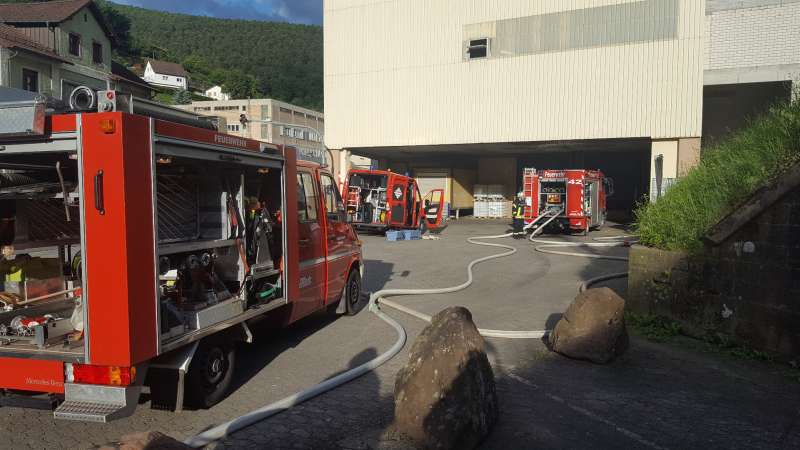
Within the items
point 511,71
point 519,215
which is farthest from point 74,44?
point 519,215

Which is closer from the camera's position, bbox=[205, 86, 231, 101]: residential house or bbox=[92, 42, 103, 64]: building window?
bbox=[92, 42, 103, 64]: building window

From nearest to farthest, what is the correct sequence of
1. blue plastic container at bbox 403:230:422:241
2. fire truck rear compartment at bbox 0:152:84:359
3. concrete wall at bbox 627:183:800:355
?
fire truck rear compartment at bbox 0:152:84:359 → concrete wall at bbox 627:183:800:355 → blue plastic container at bbox 403:230:422:241

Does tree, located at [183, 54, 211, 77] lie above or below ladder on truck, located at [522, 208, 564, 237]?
above

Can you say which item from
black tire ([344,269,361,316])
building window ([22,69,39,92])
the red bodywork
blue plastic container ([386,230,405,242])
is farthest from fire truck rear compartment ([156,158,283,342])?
building window ([22,69,39,92])

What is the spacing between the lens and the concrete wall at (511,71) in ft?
70.7

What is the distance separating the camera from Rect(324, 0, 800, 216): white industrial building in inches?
818

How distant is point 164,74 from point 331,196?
89.5m

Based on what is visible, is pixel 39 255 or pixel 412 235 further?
pixel 412 235

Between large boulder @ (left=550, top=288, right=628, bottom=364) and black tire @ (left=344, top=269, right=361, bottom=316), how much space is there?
3.07 meters

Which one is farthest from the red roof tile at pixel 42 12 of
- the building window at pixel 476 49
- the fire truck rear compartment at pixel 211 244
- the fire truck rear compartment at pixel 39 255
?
the fire truck rear compartment at pixel 211 244

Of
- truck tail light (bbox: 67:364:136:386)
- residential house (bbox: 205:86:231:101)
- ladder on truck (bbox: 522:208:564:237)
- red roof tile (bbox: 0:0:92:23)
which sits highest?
residential house (bbox: 205:86:231:101)

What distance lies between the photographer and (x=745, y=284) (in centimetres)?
623

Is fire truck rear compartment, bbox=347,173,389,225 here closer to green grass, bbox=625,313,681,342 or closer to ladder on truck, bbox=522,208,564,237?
ladder on truck, bbox=522,208,564,237

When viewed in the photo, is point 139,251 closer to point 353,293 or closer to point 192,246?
point 192,246
